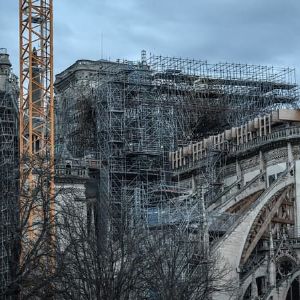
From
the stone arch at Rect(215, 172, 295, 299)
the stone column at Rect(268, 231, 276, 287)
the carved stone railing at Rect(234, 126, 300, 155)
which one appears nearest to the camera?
the stone column at Rect(268, 231, 276, 287)

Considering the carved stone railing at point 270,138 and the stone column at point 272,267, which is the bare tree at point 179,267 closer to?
the stone column at point 272,267

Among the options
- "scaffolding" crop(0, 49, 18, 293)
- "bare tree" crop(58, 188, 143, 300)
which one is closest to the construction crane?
"scaffolding" crop(0, 49, 18, 293)

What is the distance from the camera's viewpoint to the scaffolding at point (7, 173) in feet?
153

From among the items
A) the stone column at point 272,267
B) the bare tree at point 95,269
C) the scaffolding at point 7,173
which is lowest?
the stone column at point 272,267

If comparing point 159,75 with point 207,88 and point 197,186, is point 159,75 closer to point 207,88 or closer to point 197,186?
point 207,88

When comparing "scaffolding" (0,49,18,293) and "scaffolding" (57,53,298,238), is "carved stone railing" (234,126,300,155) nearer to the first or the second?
"scaffolding" (57,53,298,238)

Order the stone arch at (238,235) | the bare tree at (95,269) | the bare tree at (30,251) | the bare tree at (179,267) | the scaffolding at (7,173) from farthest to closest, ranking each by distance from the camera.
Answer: the stone arch at (238,235) → the bare tree at (179,267) → the bare tree at (95,269) → the scaffolding at (7,173) → the bare tree at (30,251)

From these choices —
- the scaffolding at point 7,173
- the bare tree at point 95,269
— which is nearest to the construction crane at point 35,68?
the scaffolding at point 7,173

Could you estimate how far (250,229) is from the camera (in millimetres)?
86625

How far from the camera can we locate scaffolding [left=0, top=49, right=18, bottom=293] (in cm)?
4656

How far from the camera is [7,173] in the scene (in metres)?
55.7

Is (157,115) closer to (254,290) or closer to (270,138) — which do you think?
(270,138)

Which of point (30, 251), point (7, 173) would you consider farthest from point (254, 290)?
point (30, 251)

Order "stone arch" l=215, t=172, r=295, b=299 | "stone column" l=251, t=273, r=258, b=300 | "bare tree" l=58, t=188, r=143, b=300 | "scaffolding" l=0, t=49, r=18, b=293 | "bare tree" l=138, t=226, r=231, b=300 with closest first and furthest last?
1. "scaffolding" l=0, t=49, r=18, b=293
2. "bare tree" l=58, t=188, r=143, b=300
3. "bare tree" l=138, t=226, r=231, b=300
4. "stone column" l=251, t=273, r=258, b=300
5. "stone arch" l=215, t=172, r=295, b=299
